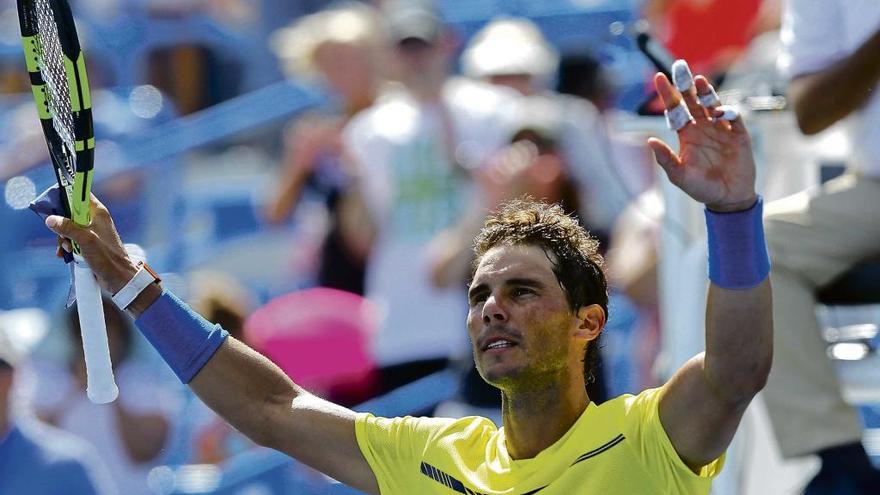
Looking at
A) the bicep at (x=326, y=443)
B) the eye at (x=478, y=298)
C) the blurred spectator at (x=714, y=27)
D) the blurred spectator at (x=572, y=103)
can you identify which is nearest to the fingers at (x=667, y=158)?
the eye at (x=478, y=298)

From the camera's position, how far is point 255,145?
8734 mm

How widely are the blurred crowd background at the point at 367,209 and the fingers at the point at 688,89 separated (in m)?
2.04

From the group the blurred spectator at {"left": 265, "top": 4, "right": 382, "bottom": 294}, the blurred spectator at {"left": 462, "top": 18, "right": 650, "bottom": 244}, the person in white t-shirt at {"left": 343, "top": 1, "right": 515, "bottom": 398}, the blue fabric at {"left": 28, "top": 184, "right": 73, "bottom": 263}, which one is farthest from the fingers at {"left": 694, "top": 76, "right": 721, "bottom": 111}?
the blurred spectator at {"left": 265, "top": 4, "right": 382, "bottom": 294}

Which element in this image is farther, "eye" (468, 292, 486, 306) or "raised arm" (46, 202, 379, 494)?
"raised arm" (46, 202, 379, 494)

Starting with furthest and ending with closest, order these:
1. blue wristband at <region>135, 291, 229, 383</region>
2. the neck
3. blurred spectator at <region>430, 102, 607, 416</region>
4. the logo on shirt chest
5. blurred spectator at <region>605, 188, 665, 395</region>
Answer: blurred spectator at <region>605, 188, 665, 395</region>, blurred spectator at <region>430, 102, 607, 416</region>, blue wristband at <region>135, 291, 229, 383</region>, the neck, the logo on shirt chest

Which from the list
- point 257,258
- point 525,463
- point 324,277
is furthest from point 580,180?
point 525,463

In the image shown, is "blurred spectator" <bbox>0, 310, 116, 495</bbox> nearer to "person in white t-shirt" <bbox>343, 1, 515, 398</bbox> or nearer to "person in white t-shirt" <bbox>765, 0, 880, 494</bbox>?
"person in white t-shirt" <bbox>343, 1, 515, 398</bbox>

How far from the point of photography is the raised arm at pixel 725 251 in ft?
9.71

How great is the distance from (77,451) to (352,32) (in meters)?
2.16

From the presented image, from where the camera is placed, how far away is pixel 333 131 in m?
6.92

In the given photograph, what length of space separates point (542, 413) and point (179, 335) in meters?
0.81

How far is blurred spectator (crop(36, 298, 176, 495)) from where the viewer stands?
20.6 feet

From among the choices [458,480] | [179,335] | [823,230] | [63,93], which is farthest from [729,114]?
[823,230]

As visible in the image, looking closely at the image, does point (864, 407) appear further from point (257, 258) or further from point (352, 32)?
point (257, 258)
